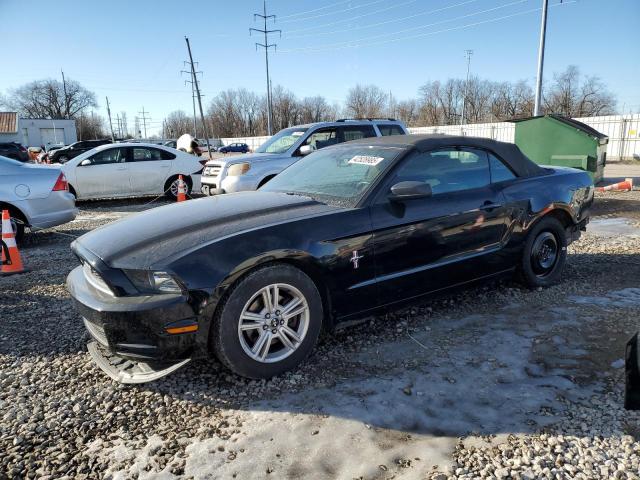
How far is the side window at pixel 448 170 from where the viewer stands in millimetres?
3819

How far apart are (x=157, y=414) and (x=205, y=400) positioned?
0.93 ft

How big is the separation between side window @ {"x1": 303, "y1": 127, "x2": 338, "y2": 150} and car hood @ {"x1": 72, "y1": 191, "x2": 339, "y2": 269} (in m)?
5.59

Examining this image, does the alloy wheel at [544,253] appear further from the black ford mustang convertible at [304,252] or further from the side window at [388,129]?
the side window at [388,129]

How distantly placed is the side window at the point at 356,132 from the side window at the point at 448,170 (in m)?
5.40

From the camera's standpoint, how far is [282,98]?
94.7 meters

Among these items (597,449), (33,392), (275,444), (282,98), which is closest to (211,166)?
(33,392)

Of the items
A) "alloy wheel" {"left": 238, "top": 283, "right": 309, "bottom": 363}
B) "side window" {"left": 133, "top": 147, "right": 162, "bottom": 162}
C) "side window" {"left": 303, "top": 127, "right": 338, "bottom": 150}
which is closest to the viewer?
"alloy wheel" {"left": 238, "top": 283, "right": 309, "bottom": 363}

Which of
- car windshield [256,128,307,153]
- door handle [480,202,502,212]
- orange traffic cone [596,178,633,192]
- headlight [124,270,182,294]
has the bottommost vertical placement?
orange traffic cone [596,178,633,192]

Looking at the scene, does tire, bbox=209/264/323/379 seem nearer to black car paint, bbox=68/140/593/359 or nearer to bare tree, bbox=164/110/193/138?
black car paint, bbox=68/140/593/359

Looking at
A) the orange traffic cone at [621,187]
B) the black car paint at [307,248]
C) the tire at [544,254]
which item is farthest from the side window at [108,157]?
the orange traffic cone at [621,187]

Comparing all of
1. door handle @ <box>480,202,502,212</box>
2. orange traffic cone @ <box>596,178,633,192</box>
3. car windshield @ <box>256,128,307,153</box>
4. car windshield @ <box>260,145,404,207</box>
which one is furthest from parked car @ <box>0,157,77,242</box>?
orange traffic cone @ <box>596,178,633,192</box>

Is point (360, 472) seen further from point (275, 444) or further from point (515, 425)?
point (515, 425)

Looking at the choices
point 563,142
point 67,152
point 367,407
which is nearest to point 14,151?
point 67,152

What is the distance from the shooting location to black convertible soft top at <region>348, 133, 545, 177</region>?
3.97m
